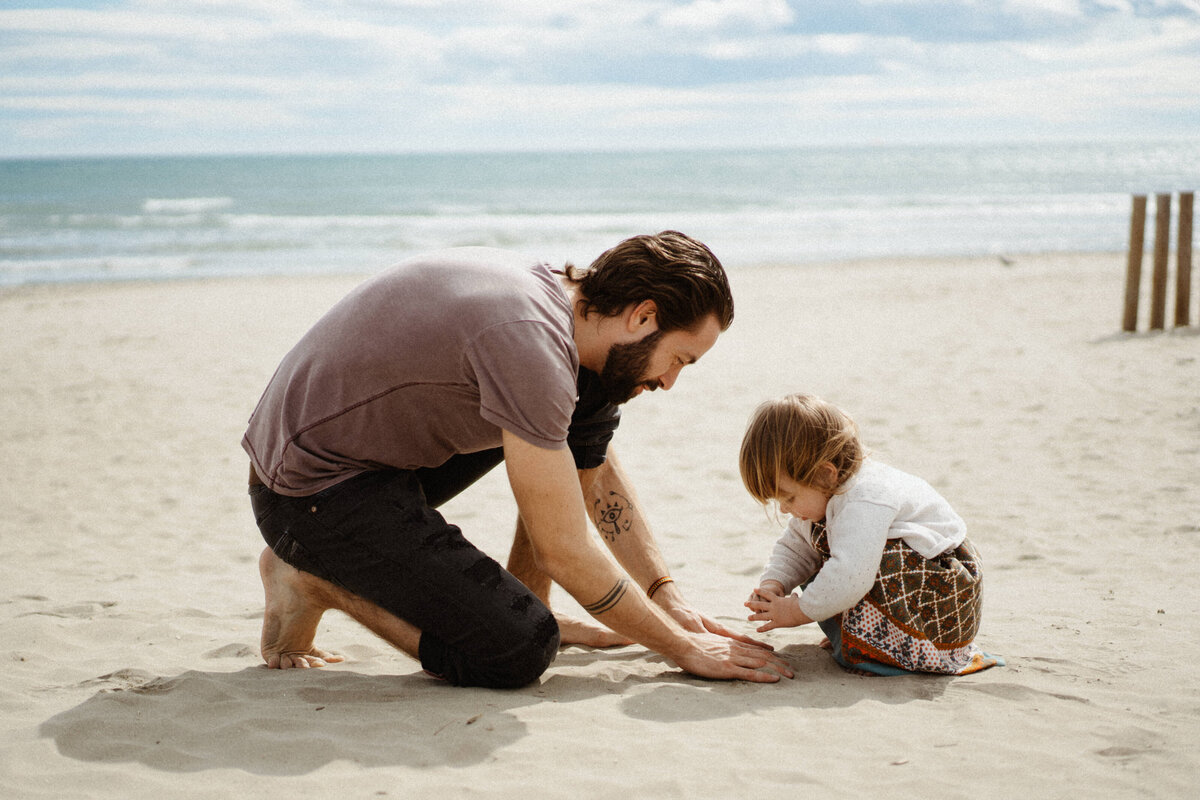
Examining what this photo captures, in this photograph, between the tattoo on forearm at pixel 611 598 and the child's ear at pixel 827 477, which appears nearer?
the tattoo on forearm at pixel 611 598

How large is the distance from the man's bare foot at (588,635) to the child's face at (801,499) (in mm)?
798

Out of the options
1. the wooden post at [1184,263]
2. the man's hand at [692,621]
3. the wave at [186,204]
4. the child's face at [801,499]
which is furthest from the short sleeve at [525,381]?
the wave at [186,204]

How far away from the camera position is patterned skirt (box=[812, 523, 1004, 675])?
9.14 feet

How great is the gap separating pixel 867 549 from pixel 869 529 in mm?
57

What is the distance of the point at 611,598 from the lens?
103 inches

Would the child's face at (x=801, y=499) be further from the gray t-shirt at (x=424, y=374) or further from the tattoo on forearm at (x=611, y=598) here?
the gray t-shirt at (x=424, y=374)

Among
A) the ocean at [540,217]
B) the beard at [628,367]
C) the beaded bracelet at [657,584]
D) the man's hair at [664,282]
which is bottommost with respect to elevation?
the beaded bracelet at [657,584]

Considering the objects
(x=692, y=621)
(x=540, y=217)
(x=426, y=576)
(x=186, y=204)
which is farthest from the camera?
(x=186, y=204)

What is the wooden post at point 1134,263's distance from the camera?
30.2 feet

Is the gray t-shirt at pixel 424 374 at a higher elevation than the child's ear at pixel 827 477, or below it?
higher

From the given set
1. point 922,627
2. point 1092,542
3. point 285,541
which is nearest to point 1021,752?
point 922,627

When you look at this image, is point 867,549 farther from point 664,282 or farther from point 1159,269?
point 1159,269

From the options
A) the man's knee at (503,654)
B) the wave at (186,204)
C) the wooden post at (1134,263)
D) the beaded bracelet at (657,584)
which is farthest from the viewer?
the wave at (186,204)

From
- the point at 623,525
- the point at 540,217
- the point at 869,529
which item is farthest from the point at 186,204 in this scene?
the point at 869,529
